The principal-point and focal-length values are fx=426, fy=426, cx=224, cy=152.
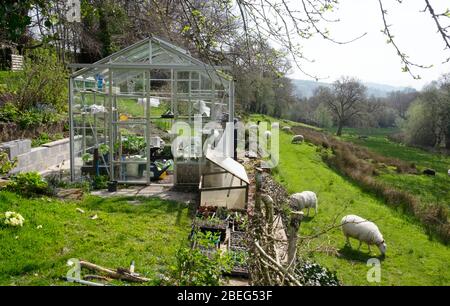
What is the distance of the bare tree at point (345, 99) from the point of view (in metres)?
56.5

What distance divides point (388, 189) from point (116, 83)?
12877mm

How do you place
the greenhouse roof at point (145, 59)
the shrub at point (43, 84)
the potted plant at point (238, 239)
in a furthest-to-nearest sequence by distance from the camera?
the shrub at point (43, 84) → the greenhouse roof at point (145, 59) → the potted plant at point (238, 239)

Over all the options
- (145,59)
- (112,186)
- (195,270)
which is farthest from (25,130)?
(195,270)

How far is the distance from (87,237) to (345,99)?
54.1 metres

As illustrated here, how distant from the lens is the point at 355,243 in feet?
36.8

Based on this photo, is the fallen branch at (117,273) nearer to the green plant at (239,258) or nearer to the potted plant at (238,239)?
the green plant at (239,258)

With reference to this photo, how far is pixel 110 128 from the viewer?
1137cm

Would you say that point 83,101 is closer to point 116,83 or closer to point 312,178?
point 116,83

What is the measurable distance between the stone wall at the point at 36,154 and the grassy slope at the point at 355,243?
306 inches

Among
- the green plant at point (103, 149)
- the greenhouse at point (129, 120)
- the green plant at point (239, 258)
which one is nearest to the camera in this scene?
the green plant at point (239, 258)

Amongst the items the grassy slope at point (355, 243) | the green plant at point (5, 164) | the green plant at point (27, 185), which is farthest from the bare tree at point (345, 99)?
the green plant at point (27, 185)

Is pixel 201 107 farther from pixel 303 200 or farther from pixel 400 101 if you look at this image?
pixel 400 101

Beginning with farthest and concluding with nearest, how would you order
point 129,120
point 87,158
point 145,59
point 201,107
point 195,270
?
1. point 201,107
2. point 129,120
3. point 145,59
4. point 87,158
5. point 195,270
